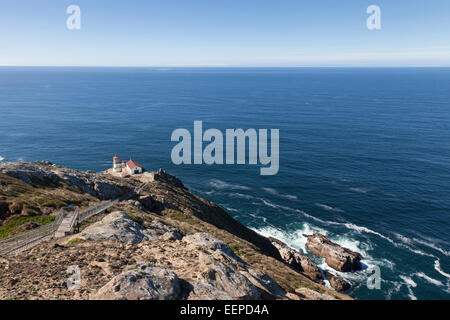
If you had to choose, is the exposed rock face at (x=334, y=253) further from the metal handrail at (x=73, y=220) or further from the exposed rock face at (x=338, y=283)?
the metal handrail at (x=73, y=220)

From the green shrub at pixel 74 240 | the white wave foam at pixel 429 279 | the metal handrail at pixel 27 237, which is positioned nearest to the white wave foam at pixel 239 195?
the white wave foam at pixel 429 279

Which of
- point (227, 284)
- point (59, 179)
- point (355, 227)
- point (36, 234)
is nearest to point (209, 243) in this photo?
point (227, 284)

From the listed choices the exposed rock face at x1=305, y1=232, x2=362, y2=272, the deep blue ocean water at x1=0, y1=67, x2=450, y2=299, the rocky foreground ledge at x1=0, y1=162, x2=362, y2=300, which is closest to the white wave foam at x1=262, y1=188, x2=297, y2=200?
the deep blue ocean water at x1=0, y1=67, x2=450, y2=299

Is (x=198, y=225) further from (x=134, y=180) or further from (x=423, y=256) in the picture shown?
(x=423, y=256)

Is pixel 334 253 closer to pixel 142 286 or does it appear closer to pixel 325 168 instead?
pixel 325 168

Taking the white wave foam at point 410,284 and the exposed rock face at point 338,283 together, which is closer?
the white wave foam at point 410,284

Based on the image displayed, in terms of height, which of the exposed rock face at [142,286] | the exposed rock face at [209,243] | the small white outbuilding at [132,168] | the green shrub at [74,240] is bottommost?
the exposed rock face at [209,243]
